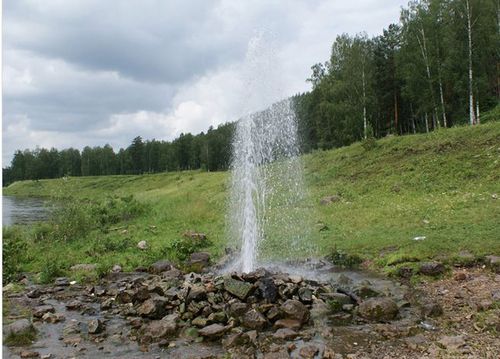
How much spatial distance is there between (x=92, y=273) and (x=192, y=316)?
8.65 meters

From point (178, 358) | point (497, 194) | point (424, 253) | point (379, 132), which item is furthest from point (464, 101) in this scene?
point (178, 358)

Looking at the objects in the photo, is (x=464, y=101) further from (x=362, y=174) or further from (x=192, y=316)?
(x=192, y=316)

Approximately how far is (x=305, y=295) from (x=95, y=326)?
6210 mm

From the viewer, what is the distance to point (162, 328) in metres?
11.2

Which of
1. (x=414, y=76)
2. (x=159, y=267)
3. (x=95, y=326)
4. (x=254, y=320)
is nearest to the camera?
(x=254, y=320)

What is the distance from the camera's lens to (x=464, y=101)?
44438 mm

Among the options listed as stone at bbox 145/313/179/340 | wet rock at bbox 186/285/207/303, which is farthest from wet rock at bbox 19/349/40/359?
wet rock at bbox 186/285/207/303

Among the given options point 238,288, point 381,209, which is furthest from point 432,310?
point 381,209

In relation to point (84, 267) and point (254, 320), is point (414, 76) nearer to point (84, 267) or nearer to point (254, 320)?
point (84, 267)

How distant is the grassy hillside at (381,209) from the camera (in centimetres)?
1900

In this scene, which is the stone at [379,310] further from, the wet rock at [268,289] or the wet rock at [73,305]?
the wet rock at [73,305]

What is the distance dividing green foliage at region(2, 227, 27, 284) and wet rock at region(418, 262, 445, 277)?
668 inches

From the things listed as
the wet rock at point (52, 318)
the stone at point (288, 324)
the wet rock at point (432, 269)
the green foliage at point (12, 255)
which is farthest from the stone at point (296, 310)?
the green foliage at point (12, 255)

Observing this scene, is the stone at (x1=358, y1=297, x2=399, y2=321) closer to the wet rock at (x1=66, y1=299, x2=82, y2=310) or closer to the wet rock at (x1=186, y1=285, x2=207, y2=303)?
the wet rock at (x1=186, y1=285, x2=207, y2=303)
